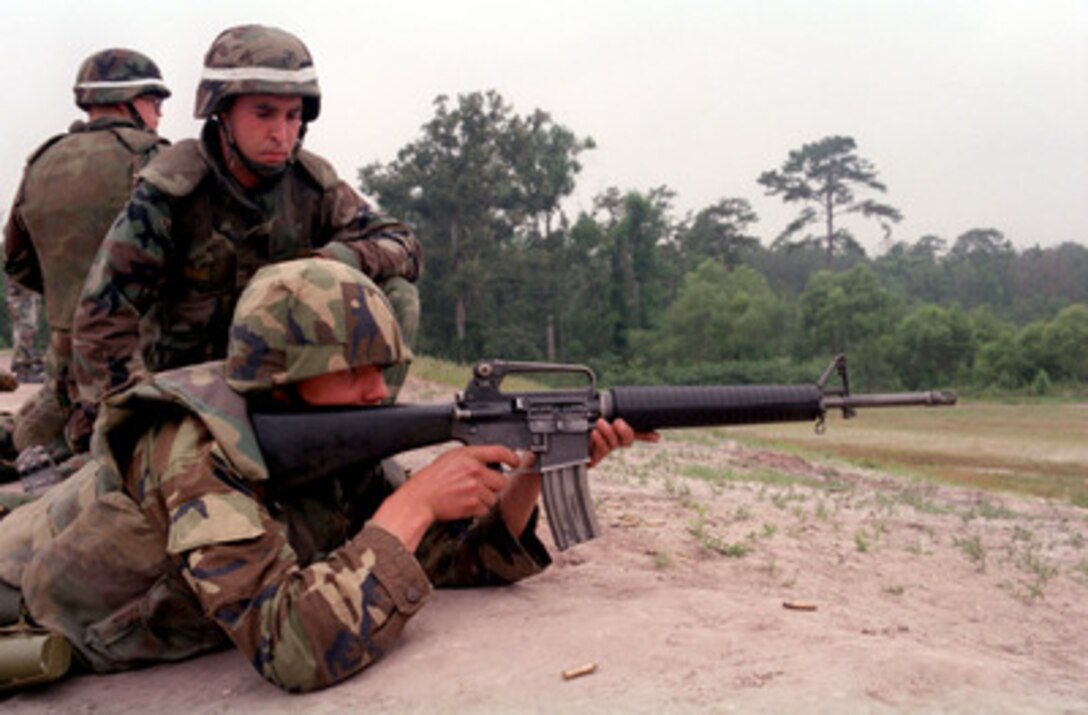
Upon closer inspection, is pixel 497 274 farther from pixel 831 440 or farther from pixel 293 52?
pixel 293 52

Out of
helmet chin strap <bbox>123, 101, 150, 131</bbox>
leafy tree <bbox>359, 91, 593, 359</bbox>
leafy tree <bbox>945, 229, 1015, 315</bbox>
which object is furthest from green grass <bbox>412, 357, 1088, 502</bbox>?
leafy tree <bbox>945, 229, 1015, 315</bbox>

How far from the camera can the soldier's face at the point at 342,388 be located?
3012 mm

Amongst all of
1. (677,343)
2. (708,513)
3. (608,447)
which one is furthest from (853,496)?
(677,343)

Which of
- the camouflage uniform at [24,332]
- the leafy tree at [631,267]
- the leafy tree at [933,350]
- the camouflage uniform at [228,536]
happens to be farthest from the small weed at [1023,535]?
the leafy tree at [631,267]

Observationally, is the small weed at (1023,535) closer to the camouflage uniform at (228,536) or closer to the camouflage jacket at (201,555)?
the camouflage jacket at (201,555)

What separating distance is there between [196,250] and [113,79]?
1668 millimetres

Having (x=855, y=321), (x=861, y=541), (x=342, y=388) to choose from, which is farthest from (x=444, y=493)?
(x=855, y=321)

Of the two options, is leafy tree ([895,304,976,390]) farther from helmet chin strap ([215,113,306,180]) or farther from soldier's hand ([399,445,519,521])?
soldier's hand ([399,445,519,521])

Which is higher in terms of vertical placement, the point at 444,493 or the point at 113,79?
the point at 113,79

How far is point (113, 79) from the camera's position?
18.3 feet

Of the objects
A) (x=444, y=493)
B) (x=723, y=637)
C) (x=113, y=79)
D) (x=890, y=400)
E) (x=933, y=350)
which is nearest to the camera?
(x=723, y=637)

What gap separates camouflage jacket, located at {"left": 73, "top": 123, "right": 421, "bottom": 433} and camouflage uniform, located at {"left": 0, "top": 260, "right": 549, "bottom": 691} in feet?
3.80

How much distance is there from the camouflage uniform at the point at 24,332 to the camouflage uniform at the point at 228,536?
7676mm

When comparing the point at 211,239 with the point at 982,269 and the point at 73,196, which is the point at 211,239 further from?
the point at 982,269
